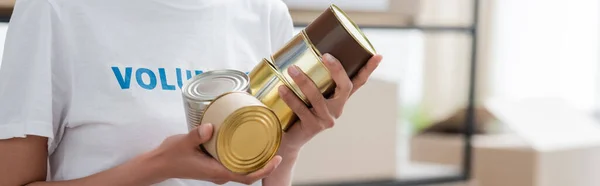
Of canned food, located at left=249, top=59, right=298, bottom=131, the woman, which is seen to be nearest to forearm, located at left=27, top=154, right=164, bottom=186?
the woman

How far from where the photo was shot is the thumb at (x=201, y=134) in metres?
0.62

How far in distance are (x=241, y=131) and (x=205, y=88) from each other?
73mm

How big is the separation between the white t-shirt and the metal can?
13cm

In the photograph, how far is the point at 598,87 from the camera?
3377 mm

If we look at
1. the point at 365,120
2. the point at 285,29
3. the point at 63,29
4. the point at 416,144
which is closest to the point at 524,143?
the point at 416,144

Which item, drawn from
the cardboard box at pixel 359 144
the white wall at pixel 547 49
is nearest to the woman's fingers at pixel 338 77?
the cardboard box at pixel 359 144

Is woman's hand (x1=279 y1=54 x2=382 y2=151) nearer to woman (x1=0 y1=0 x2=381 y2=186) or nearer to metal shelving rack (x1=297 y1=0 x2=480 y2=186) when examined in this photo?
woman (x1=0 y1=0 x2=381 y2=186)

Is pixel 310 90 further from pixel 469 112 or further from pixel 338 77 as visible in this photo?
pixel 469 112

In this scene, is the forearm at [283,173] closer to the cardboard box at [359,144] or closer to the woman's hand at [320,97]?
the woman's hand at [320,97]

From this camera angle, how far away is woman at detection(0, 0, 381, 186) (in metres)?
0.71

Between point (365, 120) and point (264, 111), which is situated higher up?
point (264, 111)

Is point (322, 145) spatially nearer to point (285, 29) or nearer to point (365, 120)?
point (365, 120)

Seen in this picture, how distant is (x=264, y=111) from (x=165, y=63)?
0.18m

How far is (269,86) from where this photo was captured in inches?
27.9
